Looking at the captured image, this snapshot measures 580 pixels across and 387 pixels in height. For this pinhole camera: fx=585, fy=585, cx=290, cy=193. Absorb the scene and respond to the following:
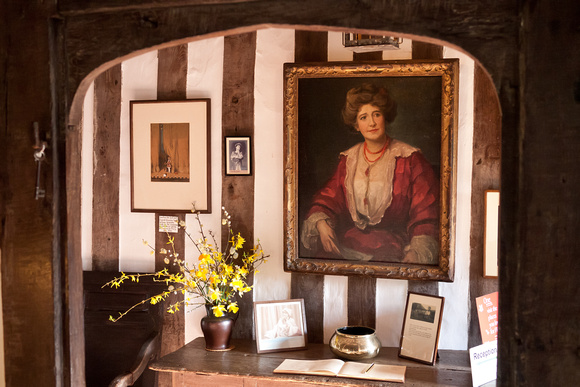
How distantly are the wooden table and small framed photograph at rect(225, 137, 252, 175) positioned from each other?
94 cm

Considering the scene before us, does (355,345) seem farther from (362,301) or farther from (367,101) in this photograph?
(367,101)

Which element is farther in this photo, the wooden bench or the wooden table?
the wooden bench

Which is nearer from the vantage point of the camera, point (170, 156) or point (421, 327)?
point (421, 327)

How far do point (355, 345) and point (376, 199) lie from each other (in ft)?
2.41

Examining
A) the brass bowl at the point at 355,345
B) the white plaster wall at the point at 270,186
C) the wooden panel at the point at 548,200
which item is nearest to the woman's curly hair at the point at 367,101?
the white plaster wall at the point at 270,186

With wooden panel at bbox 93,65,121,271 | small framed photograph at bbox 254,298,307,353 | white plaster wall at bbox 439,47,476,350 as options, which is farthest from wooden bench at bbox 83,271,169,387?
white plaster wall at bbox 439,47,476,350

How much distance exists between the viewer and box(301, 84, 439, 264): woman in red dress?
115 inches

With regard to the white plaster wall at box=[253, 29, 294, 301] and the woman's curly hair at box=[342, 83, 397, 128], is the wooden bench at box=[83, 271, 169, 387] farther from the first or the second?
the woman's curly hair at box=[342, 83, 397, 128]

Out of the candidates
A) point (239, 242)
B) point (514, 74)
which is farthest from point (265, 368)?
point (514, 74)

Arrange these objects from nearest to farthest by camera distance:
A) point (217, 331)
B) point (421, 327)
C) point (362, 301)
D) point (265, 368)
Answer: point (265, 368)
point (421, 327)
point (217, 331)
point (362, 301)

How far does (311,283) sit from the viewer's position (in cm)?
312

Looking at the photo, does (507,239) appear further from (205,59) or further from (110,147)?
(110,147)

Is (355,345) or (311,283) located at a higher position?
(311,283)

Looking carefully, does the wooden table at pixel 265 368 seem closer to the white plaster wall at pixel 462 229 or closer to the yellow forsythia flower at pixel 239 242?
the white plaster wall at pixel 462 229
